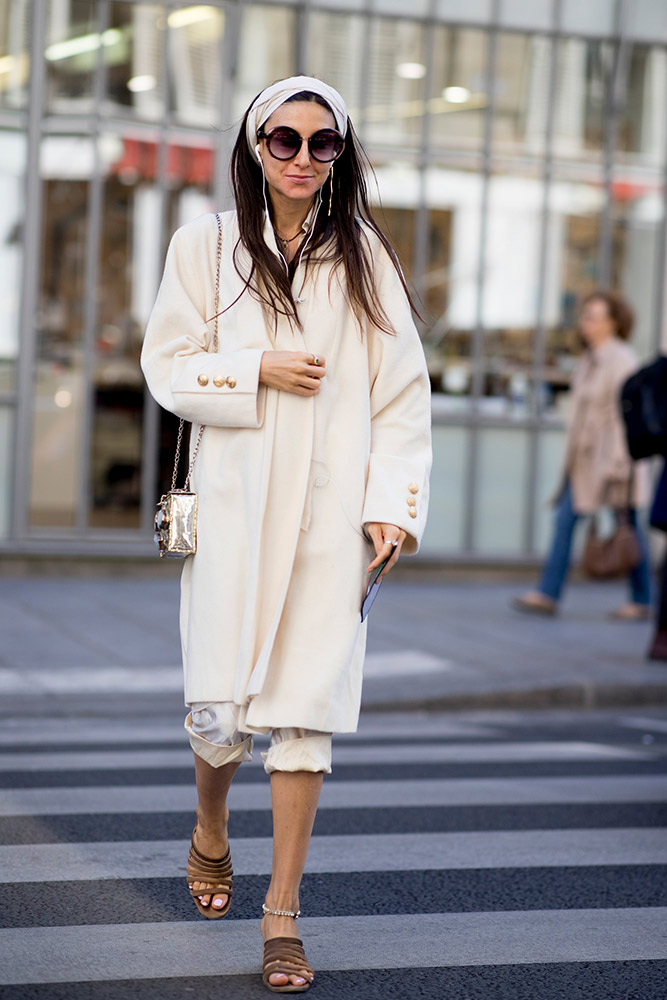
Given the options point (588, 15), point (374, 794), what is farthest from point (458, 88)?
point (374, 794)

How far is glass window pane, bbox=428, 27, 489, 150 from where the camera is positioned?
43.3 feet

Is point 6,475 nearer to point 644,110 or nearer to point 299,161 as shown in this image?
point 644,110

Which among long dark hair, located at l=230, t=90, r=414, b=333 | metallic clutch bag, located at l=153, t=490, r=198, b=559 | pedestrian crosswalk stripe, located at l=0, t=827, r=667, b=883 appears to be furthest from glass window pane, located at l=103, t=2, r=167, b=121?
metallic clutch bag, located at l=153, t=490, r=198, b=559

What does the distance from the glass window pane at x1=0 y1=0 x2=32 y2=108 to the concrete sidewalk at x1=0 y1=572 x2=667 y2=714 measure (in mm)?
3633

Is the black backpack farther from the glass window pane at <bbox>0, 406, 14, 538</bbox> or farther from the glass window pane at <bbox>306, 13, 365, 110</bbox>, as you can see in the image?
the glass window pane at <bbox>0, 406, 14, 538</bbox>

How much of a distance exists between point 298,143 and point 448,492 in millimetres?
9811

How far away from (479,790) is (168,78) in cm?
793

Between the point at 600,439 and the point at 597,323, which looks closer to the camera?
the point at 600,439

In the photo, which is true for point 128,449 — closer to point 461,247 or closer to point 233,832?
point 461,247

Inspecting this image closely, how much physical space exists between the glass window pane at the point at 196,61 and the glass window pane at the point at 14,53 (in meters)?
1.09

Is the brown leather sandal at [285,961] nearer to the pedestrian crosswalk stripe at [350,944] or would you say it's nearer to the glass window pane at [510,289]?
the pedestrian crosswalk stripe at [350,944]

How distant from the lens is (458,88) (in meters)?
13.3

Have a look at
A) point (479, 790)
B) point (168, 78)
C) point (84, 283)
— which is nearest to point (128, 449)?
point (84, 283)

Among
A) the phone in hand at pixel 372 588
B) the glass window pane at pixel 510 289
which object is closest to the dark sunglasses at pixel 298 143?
the phone in hand at pixel 372 588
